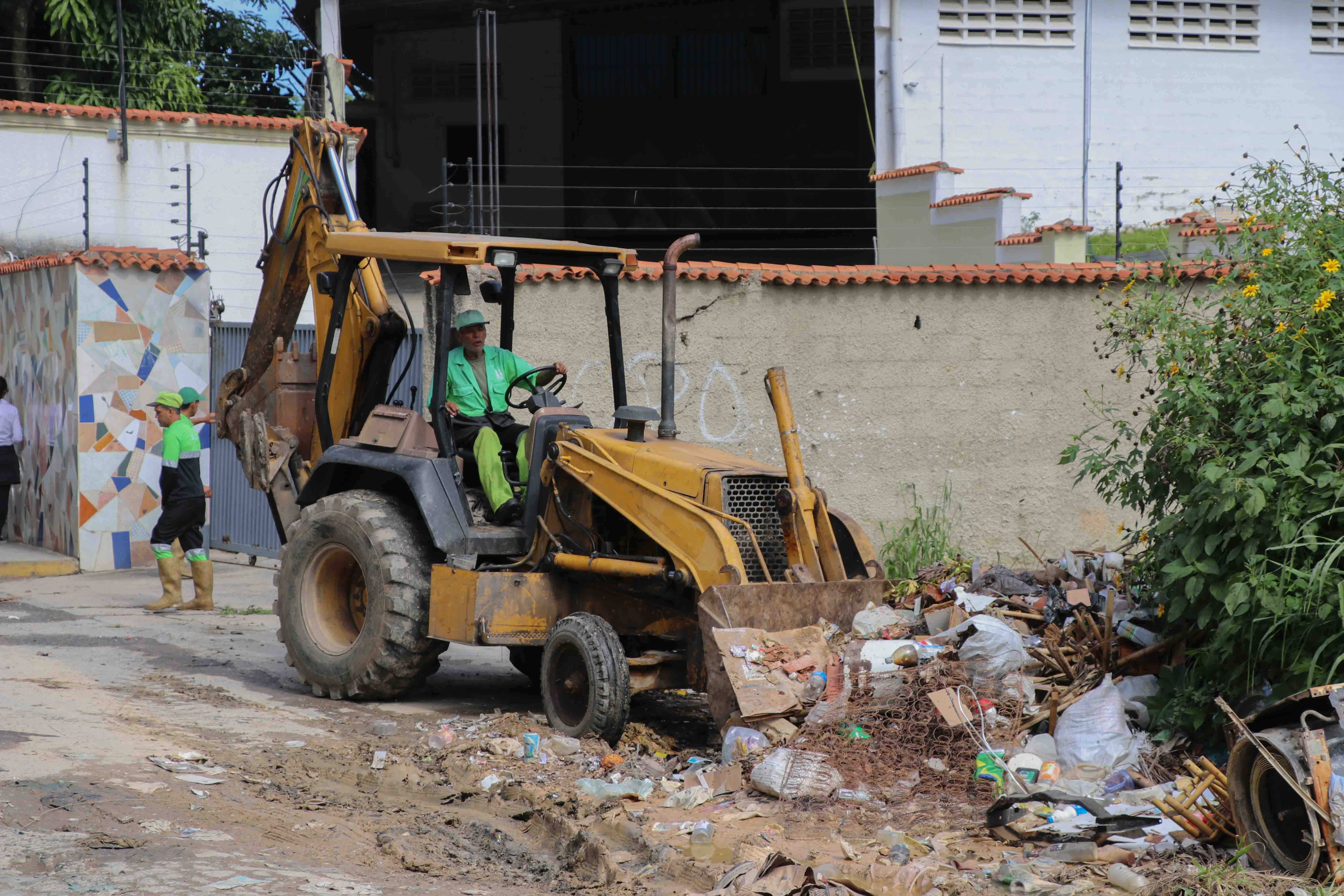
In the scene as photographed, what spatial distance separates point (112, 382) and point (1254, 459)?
37.0 feet

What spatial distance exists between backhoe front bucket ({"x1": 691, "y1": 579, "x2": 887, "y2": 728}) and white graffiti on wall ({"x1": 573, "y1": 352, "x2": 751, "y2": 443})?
4.82 m

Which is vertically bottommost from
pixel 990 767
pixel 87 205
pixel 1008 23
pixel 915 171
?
pixel 990 767

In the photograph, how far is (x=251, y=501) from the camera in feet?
46.3

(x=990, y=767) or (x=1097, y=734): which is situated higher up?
(x=1097, y=734)

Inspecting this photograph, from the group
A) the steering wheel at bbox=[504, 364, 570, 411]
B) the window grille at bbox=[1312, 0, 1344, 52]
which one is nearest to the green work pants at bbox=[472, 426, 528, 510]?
the steering wheel at bbox=[504, 364, 570, 411]

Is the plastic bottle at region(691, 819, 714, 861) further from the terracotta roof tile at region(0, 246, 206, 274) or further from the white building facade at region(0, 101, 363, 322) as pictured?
the white building facade at region(0, 101, 363, 322)

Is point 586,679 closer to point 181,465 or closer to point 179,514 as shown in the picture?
point 179,514

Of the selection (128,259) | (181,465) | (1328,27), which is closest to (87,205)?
(128,259)

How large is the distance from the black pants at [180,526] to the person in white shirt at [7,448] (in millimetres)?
3532

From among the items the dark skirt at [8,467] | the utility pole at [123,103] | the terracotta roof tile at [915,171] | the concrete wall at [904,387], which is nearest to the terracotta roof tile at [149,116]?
the utility pole at [123,103]

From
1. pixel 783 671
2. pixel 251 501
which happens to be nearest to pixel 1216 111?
pixel 251 501

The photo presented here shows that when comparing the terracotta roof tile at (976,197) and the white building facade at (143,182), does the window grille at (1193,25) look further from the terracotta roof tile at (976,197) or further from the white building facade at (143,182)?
the white building facade at (143,182)

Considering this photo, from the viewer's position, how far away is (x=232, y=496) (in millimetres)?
14398

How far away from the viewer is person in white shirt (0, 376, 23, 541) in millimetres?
14258
